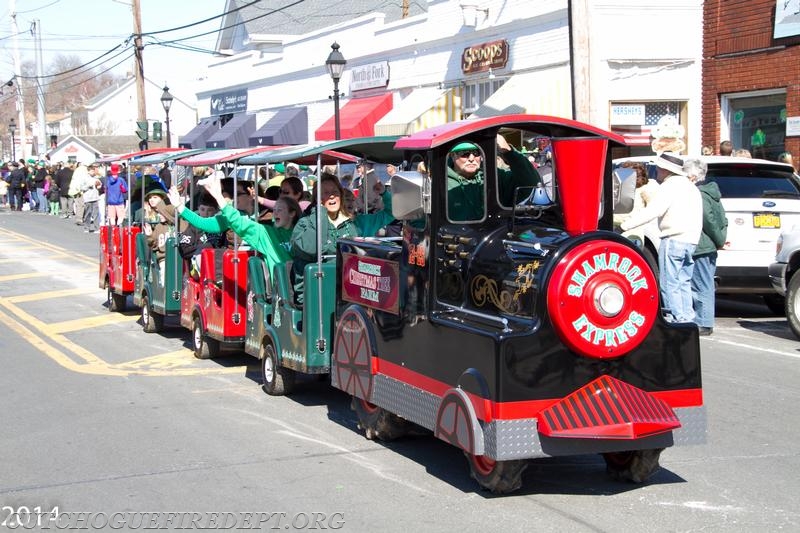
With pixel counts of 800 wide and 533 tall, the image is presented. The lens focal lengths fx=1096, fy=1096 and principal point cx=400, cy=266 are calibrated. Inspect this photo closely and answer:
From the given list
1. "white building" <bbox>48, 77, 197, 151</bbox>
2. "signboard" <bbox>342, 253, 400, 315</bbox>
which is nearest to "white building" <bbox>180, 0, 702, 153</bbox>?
"signboard" <bbox>342, 253, 400, 315</bbox>

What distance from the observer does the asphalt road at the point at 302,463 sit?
19.4 feet

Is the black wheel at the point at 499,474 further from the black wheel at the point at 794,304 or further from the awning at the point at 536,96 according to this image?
the awning at the point at 536,96

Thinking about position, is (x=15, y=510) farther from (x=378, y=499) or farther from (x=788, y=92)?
(x=788, y=92)

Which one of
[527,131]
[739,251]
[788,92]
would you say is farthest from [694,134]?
[527,131]

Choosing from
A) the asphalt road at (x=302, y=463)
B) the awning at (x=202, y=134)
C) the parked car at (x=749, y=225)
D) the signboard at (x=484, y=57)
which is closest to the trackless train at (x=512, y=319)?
the asphalt road at (x=302, y=463)

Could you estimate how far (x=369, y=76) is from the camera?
31062 millimetres

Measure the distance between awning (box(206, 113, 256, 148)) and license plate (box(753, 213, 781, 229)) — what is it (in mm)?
27664

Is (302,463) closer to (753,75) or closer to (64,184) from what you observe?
(753,75)

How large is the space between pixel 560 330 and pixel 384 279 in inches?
65.2

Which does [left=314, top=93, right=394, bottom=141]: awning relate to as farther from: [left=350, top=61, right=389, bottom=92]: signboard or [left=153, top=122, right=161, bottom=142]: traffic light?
[left=153, top=122, right=161, bottom=142]: traffic light

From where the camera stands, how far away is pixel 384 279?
7.14 meters

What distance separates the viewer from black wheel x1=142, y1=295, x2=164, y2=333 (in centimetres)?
1284

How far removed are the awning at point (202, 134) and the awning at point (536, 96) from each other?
877 inches

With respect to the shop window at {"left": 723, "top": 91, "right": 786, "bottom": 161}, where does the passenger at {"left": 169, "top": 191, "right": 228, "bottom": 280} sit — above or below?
below
